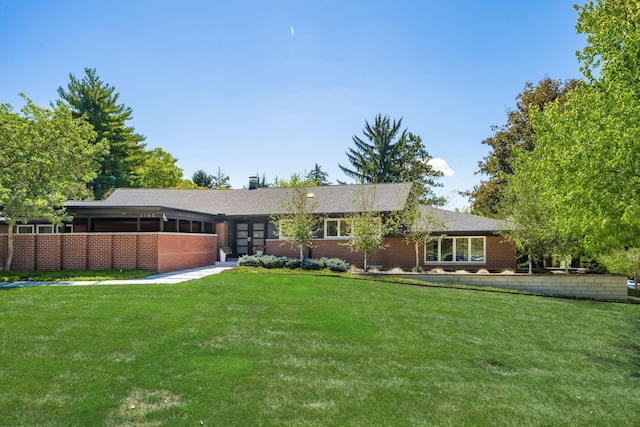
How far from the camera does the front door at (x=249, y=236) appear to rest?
26578mm

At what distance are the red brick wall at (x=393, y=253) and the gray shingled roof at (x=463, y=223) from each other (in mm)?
889

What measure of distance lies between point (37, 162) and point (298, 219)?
39.5 ft

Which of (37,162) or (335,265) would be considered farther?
(335,265)

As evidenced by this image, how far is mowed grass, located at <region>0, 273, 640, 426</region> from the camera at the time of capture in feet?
18.5

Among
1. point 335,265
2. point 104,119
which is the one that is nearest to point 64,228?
point 335,265

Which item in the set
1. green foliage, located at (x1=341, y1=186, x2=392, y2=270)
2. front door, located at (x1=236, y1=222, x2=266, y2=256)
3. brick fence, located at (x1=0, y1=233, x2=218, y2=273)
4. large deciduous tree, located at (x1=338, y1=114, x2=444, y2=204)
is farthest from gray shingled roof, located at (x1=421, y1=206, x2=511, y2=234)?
large deciduous tree, located at (x1=338, y1=114, x2=444, y2=204)

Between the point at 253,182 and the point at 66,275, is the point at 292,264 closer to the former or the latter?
the point at 66,275

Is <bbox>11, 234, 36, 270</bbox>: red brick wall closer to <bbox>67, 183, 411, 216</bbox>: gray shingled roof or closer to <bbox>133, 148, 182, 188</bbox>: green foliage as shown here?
<bbox>67, 183, 411, 216</bbox>: gray shingled roof

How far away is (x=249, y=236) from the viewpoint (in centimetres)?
2675

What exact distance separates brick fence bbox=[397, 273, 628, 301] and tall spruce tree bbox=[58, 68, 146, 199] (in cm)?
3785

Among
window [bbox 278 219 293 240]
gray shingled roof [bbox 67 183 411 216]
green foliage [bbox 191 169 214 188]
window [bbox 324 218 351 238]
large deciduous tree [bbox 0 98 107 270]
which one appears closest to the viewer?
large deciduous tree [bbox 0 98 107 270]

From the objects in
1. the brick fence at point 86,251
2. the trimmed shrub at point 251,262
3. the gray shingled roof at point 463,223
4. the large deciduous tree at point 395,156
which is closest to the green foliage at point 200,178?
the large deciduous tree at point 395,156

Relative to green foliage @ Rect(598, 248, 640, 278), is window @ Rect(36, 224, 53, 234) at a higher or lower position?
higher

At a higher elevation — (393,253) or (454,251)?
(454,251)
